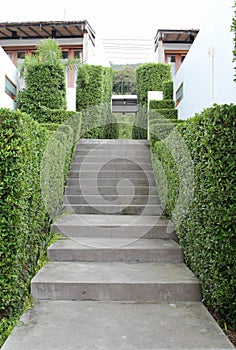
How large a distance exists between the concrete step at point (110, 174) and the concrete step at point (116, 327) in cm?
442

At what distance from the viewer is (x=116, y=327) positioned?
3.17 m

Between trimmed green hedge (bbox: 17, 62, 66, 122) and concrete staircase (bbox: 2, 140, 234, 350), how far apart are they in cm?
532

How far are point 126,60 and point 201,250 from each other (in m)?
17.2

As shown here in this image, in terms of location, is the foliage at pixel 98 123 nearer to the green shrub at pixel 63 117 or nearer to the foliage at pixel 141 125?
the foliage at pixel 141 125

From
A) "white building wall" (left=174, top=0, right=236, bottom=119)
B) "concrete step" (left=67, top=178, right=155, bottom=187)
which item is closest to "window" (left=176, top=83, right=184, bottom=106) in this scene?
"white building wall" (left=174, top=0, right=236, bottom=119)

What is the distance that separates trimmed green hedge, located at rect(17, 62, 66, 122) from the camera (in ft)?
37.2

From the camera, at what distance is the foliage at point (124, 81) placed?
2417 cm

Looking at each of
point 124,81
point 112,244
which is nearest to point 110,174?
point 112,244

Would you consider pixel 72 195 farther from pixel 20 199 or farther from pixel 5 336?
pixel 5 336

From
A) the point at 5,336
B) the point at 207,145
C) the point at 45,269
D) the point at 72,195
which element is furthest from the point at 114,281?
the point at 72,195

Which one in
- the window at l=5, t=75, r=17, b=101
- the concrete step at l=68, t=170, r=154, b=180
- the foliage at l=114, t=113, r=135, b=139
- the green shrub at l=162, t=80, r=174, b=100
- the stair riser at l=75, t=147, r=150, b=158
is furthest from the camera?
the foliage at l=114, t=113, r=135, b=139

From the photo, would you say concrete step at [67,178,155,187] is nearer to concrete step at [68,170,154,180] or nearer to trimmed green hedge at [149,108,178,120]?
concrete step at [68,170,154,180]

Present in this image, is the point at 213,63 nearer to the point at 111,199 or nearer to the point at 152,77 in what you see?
the point at 111,199

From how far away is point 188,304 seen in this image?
3.71 metres
